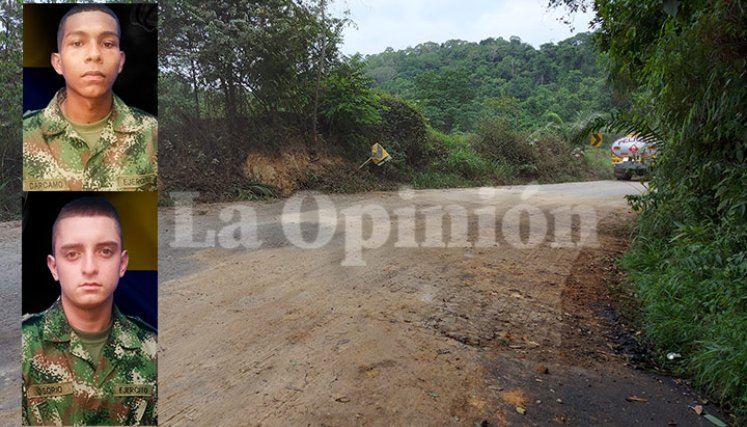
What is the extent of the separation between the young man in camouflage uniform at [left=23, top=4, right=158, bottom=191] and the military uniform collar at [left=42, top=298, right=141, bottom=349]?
0.25 metres

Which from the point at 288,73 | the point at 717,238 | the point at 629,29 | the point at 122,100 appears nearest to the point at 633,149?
the point at 629,29

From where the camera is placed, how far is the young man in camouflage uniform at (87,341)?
94 centimetres

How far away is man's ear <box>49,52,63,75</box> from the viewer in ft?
3.12

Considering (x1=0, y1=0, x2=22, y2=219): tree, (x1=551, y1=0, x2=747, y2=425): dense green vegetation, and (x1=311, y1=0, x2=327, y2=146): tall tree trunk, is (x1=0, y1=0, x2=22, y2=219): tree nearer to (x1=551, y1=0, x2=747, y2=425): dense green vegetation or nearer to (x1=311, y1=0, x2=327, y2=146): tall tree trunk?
(x1=311, y1=0, x2=327, y2=146): tall tree trunk

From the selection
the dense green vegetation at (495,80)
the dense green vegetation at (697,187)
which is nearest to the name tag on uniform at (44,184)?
the dense green vegetation at (697,187)

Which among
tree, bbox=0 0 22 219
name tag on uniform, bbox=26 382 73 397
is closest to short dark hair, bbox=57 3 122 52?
name tag on uniform, bbox=26 382 73 397

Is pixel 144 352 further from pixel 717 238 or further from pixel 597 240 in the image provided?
pixel 597 240

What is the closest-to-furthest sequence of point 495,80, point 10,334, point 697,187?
point 10,334 < point 697,187 < point 495,80

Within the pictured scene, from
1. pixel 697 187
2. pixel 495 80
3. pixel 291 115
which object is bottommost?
pixel 697 187

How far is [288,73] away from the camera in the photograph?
1058 cm

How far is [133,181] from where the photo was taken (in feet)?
3.27

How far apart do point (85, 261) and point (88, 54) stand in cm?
42

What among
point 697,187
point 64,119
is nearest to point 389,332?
A: point 64,119

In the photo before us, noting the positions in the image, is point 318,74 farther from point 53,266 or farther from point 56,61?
point 53,266
